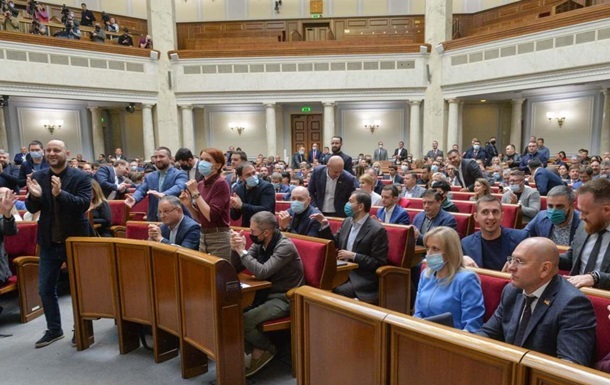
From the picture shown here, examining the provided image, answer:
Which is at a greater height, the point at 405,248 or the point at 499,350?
the point at 499,350

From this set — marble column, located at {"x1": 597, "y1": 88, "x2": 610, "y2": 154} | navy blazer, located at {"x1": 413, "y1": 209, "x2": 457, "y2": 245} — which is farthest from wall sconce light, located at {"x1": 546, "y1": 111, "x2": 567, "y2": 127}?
navy blazer, located at {"x1": 413, "y1": 209, "x2": 457, "y2": 245}

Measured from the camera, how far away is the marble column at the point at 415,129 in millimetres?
14781

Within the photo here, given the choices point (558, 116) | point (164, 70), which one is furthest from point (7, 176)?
point (558, 116)

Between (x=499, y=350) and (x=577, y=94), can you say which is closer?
(x=499, y=350)

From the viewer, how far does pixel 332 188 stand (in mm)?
4949

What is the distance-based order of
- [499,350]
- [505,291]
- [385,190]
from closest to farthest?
1. [499,350]
2. [505,291]
3. [385,190]

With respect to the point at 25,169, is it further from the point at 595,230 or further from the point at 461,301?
the point at 595,230

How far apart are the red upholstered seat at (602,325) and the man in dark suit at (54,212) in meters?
3.31

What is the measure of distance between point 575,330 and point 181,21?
20896 mm

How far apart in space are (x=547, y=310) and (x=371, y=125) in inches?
609

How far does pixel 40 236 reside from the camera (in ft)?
11.1

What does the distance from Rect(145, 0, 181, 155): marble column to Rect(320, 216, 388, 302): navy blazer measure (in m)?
12.3

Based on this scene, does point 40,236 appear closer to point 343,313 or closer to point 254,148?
point 343,313

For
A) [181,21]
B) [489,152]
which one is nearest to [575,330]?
[489,152]
